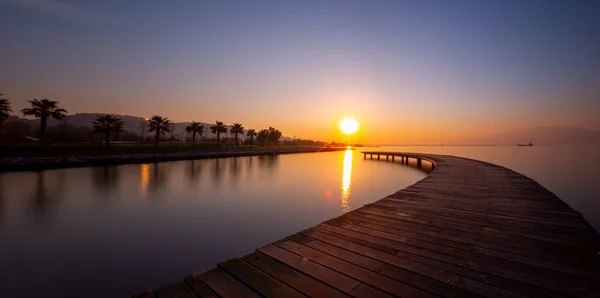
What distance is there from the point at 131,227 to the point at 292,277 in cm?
911

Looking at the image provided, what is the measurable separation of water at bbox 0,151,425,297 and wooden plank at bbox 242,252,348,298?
3688 millimetres

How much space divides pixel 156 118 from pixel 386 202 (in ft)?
183

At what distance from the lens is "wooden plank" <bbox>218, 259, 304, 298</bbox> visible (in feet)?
9.75

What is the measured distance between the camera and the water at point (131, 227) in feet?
20.1

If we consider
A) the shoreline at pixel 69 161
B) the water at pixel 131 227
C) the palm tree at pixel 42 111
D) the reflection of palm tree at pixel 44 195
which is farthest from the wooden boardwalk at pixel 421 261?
the palm tree at pixel 42 111

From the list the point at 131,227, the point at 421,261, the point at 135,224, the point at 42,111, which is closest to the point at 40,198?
the point at 135,224

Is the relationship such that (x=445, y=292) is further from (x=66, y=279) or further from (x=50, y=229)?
(x=50, y=229)

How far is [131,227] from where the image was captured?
9.59 meters

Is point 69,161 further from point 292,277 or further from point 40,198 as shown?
point 292,277

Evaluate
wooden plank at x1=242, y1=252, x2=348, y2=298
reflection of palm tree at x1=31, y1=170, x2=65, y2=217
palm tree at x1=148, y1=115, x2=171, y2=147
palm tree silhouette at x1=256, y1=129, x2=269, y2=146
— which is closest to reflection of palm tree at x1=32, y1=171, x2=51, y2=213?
reflection of palm tree at x1=31, y1=170, x2=65, y2=217

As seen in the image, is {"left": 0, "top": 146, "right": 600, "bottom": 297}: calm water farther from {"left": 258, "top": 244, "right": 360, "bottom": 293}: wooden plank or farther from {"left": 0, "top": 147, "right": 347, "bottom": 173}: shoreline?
{"left": 0, "top": 147, "right": 347, "bottom": 173}: shoreline

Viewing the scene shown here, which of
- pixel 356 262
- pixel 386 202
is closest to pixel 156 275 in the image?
pixel 356 262

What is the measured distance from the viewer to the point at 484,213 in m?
6.70

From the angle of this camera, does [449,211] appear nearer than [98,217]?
Yes
